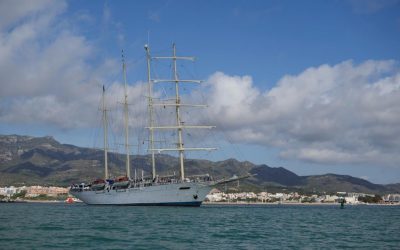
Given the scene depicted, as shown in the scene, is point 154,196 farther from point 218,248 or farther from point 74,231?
point 218,248

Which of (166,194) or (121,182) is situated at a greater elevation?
(121,182)

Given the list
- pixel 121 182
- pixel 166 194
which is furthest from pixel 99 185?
pixel 166 194

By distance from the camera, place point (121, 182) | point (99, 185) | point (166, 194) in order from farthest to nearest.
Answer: point (99, 185)
point (121, 182)
point (166, 194)

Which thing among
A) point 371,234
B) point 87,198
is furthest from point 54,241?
point 87,198

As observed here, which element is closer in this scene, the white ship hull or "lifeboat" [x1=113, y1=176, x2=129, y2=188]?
the white ship hull

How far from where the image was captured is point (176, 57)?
109188mm

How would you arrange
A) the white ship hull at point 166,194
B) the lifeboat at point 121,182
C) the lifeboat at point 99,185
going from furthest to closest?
the lifeboat at point 99,185
the lifeboat at point 121,182
the white ship hull at point 166,194

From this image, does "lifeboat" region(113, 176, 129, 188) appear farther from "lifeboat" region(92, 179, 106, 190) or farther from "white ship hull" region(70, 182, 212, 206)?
"lifeboat" region(92, 179, 106, 190)

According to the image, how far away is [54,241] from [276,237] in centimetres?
1796

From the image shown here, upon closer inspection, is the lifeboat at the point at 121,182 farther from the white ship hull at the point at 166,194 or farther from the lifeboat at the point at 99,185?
the lifeboat at the point at 99,185

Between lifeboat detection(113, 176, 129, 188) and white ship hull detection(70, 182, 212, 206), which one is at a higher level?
lifeboat detection(113, 176, 129, 188)

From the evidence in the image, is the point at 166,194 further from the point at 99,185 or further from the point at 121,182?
the point at 99,185

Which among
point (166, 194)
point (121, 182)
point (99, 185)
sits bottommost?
point (166, 194)

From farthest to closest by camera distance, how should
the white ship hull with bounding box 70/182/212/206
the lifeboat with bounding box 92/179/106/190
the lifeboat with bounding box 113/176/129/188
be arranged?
the lifeboat with bounding box 92/179/106/190 → the lifeboat with bounding box 113/176/129/188 → the white ship hull with bounding box 70/182/212/206
